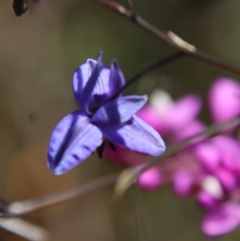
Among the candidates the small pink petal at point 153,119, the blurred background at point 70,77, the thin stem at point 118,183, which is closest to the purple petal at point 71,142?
the thin stem at point 118,183

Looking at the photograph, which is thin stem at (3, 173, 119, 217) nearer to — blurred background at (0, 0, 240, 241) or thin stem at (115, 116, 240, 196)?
thin stem at (115, 116, 240, 196)

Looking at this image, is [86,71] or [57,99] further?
[57,99]

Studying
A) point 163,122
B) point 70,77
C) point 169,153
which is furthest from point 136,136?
point 70,77

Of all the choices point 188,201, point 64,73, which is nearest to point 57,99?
point 64,73

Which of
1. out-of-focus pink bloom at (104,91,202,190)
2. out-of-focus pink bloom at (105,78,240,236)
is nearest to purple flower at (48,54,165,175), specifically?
out-of-focus pink bloom at (105,78,240,236)

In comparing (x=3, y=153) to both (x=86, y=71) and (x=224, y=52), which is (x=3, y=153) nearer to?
(x=224, y=52)

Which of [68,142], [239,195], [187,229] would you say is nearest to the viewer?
[68,142]

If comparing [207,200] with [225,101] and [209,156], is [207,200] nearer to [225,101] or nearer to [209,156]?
[209,156]
